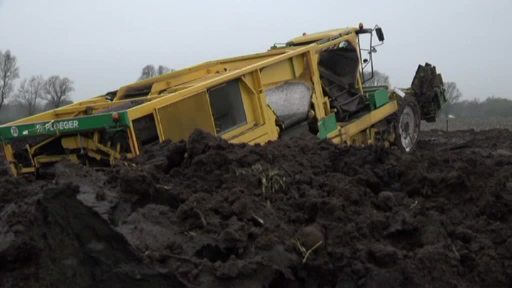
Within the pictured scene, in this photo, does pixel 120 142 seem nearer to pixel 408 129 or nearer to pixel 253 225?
pixel 253 225

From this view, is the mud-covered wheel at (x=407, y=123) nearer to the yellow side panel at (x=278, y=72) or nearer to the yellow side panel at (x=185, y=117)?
the yellow side panel at (x=278, y=72)

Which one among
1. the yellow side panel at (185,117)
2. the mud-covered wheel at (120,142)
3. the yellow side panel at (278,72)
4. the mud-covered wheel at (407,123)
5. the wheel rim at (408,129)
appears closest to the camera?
the mud-covered wheel at (120,142)

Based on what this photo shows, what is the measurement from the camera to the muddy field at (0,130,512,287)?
12.9ft

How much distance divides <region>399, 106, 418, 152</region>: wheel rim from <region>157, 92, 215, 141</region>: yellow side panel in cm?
491

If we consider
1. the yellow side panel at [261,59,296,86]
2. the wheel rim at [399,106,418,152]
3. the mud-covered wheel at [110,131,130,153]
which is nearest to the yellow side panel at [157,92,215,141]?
the mud-covered wheel at [110,131,130,153]

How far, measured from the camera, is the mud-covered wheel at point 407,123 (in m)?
11.6

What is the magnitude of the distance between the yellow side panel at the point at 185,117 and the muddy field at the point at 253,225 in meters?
1.77

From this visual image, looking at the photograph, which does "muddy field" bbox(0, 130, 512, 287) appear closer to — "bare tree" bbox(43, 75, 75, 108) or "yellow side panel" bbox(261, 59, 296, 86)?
"yellow side panel" bbox(261, 59, 296, 86)

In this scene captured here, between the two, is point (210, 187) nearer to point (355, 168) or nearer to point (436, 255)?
point (355, 168)

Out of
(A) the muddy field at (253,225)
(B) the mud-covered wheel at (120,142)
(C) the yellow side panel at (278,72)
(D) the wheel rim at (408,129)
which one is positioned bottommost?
(D) the wheel rim at (408,129)

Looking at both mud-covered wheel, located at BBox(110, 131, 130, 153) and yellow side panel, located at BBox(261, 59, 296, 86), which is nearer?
mud-covered wheel, located at BBox(110, 131, 130, 153)

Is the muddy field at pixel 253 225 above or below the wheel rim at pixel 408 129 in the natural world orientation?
above

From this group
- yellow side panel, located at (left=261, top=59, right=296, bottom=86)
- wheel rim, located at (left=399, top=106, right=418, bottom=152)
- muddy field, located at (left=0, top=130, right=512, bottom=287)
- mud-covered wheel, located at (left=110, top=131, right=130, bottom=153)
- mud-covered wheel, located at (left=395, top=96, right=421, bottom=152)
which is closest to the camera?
muddy field, located at (left=0, top=130, right=512, bottom=287)

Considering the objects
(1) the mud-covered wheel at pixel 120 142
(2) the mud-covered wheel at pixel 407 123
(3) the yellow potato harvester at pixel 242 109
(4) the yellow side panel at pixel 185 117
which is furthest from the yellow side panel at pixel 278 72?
(2) the mud-covered wheel at pixel 407 123
